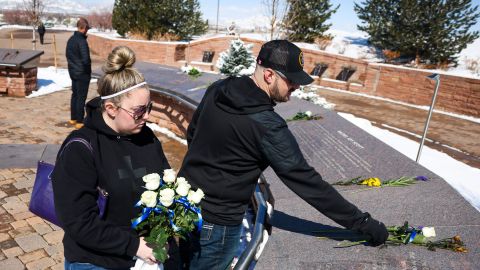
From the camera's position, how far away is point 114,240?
6.29ft

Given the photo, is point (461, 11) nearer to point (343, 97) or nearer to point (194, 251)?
point (343, 97)

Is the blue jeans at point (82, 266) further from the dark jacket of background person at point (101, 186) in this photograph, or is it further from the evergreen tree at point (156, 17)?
the evergreen tree at point (156, 17)

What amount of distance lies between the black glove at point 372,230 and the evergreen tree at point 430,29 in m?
17.1

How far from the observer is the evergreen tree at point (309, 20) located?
21.3 metres

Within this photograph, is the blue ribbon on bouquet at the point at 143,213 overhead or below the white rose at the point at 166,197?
below

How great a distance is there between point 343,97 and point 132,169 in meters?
14.1

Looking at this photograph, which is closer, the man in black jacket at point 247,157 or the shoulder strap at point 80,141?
the shoulder strap at point 80,141

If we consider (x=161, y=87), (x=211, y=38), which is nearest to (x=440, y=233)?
(x=161, y=87)

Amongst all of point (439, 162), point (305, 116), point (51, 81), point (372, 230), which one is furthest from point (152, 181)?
point (51, 81)

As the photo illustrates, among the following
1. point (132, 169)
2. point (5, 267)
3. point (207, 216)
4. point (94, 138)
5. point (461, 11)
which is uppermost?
point (461, 11)

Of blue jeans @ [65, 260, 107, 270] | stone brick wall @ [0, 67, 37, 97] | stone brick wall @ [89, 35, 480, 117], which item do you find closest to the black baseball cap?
blue jeans @ [65, 260, 107, 270]

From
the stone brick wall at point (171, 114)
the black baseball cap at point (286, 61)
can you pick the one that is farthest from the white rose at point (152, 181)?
the stone brick wall at point (171, 114)

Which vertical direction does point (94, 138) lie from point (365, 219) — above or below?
above

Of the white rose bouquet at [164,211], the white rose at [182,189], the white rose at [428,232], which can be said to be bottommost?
the white rose at [428,232]
